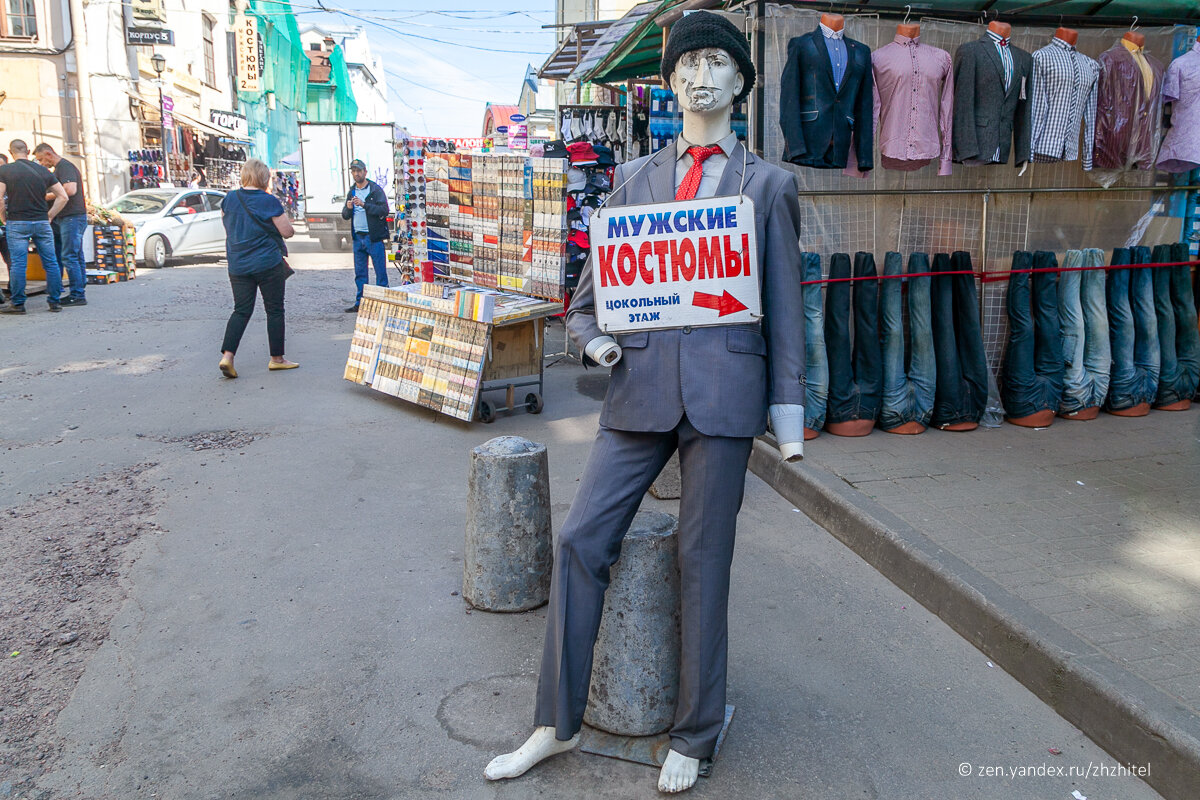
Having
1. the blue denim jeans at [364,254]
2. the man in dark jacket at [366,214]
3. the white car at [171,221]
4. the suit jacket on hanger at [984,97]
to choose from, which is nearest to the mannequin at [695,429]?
the suit jacket on hanger at [984,97]

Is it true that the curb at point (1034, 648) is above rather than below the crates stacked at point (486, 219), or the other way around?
below

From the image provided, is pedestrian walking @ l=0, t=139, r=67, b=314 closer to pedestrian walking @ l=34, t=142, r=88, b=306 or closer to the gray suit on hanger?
pedestrian walking @ l=34, t=142, r=88, b=306

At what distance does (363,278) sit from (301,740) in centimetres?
1026

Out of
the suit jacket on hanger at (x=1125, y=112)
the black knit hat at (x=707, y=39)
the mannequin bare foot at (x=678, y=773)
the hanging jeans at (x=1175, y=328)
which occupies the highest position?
the suit jacket on hanger at (x=1125, y=112)

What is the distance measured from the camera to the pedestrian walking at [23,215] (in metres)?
11.8

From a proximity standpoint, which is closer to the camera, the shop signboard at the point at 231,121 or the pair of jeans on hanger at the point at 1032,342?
the pair of jeans on hanger at the point at 1032,342

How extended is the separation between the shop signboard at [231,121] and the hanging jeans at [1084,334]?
103 feet

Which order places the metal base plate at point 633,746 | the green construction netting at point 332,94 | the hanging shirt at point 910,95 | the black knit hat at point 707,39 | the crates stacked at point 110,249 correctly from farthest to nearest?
the green construction netting at point 332,94 → the crates stacked at point 110,249 → the hanging shirt at point 910,95 → the metal base plate at point 633,746 → the black knit hat at point 707,39

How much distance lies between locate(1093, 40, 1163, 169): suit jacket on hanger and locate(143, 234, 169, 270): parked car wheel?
57.8 feet

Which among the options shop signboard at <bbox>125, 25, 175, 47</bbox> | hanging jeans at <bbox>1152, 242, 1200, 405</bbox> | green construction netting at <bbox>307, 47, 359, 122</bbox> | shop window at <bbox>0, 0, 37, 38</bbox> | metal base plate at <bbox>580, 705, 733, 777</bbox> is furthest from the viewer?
green construction netting at <bbox>307, 47, 359, 122</bbox>

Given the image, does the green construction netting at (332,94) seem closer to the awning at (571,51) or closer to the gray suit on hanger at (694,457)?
the awning at (571,51)

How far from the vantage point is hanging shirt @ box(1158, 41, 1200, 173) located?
6.43 meters

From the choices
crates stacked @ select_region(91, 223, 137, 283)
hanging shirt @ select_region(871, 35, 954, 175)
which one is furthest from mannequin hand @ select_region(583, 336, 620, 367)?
crates stacked @ select_region(91, 223, 137, 283)

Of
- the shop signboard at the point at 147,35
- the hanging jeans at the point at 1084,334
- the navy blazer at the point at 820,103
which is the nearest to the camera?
the navy blazer at the point at 820,103
